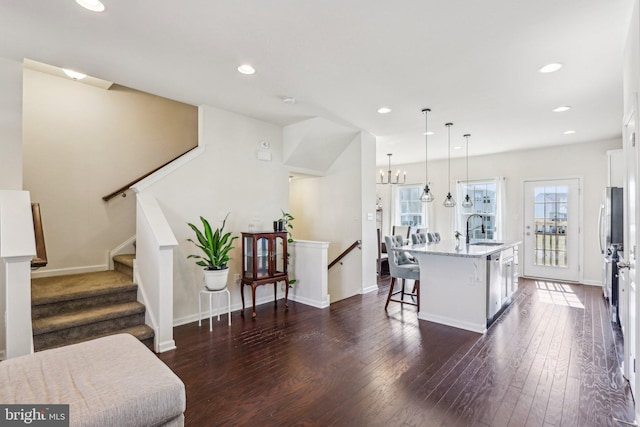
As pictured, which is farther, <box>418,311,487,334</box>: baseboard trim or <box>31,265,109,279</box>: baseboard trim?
<box>31,265,109,279</box>: baseboard trim

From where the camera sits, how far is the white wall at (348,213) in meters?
5.31

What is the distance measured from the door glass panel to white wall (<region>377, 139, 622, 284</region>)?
0.29m

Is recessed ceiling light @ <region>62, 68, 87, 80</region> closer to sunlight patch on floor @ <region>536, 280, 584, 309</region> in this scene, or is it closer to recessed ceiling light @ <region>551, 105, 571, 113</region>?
recessed ceiling light @ <region>551, 105, 571, 113</region>

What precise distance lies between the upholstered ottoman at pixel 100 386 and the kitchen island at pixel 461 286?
3022mm

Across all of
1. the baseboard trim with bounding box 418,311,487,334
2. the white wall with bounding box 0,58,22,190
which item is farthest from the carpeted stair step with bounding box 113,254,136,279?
the baseboard trim with bounding box 418,311,487,334

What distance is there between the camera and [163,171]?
3.79 m

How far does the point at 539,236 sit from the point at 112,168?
7.85 meters

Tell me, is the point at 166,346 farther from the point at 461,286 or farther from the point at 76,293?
the point at 461,286

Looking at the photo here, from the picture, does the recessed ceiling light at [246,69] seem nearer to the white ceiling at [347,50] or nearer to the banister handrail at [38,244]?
the white ceiling at [347,50]

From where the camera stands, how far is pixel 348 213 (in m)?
5.48

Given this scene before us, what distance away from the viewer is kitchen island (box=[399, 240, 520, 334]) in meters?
3.58

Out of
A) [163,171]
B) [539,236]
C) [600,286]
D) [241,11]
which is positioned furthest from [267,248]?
[600,286]

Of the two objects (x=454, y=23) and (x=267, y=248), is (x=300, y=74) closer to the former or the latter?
(x=454, y=23)

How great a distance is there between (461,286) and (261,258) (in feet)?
8.34
